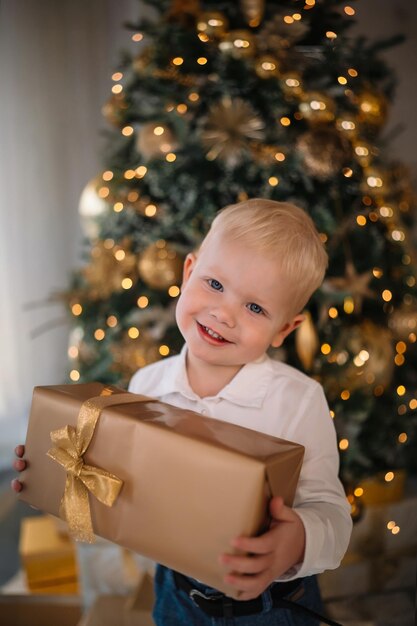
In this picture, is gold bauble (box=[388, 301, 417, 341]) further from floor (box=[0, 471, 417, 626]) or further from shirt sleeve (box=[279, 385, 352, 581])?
shirt sleeve (box=[279, 385, 352, 581])

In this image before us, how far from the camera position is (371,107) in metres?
1.31

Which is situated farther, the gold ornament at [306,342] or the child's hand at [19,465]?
the gold ornament at [306,342]

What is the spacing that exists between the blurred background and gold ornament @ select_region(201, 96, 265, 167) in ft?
2.72

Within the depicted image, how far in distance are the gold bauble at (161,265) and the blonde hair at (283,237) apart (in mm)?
684

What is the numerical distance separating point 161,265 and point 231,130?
1.21 feet

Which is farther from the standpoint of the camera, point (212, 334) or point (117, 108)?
point (117, 108)

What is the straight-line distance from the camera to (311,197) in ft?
4.57

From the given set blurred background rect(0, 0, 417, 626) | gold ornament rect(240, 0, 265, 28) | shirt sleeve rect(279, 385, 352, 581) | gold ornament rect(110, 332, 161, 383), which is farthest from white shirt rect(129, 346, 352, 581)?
blurred background rect(0, 0, 417, 626)

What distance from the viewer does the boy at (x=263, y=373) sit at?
24.6 inches

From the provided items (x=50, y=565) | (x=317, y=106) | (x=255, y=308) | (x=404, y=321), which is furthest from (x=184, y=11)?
(x=50, y=565)

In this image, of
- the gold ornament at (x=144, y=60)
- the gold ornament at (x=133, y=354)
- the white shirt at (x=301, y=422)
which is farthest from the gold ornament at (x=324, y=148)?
the white shirt at (x=301, y=422)

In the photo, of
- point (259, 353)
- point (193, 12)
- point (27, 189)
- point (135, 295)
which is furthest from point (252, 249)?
point (27, 189)

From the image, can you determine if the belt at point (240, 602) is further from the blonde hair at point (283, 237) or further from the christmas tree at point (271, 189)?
the christmas tree at point (271, 189)

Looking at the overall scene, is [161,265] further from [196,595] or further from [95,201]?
[196,595]
